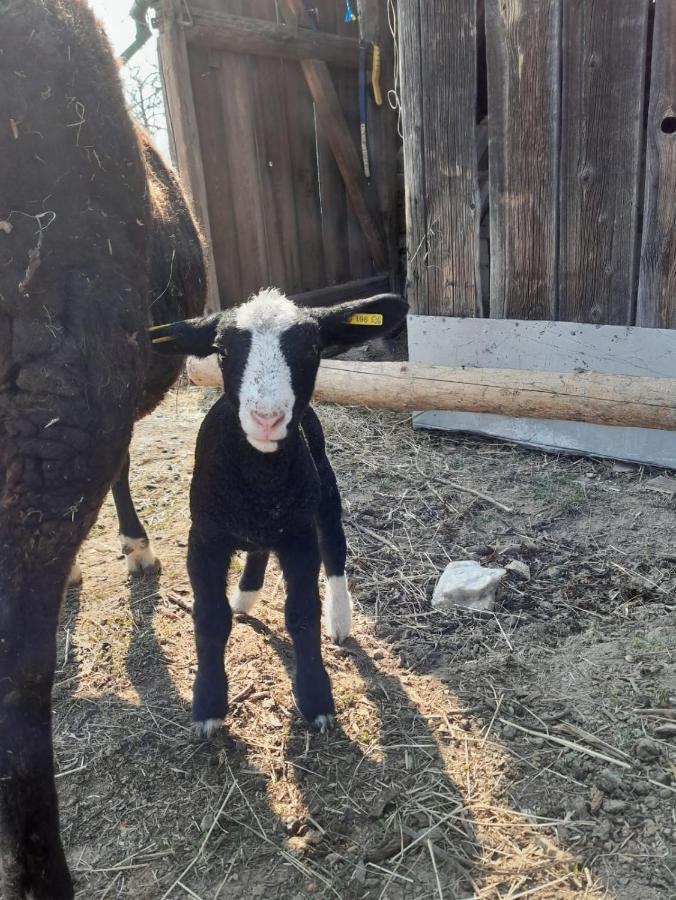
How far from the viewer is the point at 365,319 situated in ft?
8.45

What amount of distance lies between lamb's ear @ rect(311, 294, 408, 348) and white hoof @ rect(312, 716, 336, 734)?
4.44ft

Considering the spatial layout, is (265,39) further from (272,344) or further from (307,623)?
(307,623)

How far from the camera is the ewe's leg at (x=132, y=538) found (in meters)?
3.74

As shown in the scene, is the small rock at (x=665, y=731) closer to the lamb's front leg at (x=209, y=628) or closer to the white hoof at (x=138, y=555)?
the lamb's front leg at (x=209, y=628)

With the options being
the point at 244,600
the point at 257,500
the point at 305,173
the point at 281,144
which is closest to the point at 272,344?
the point at 257,500

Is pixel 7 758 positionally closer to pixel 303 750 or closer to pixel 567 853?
pixel 303 750

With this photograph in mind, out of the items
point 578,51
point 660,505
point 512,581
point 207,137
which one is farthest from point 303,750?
point 207,137

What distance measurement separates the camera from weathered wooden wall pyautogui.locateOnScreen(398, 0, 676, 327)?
4.12m

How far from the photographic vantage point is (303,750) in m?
2.50

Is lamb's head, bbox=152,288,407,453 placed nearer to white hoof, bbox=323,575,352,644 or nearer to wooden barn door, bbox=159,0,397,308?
white hoof, bbox=323,575,352,644

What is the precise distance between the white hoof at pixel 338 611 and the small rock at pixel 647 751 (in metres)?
1.22

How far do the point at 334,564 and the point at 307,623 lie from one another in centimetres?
53

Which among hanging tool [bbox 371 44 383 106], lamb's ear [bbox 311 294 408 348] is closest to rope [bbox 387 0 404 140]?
hanging tool [bbox 371 44 383 106]

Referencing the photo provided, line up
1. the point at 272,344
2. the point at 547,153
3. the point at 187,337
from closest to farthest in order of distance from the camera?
the point at 272,344
the point at 187,337
the point at 547,153
